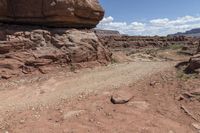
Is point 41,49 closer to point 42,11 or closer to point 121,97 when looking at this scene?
point 42,11

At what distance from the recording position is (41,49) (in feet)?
37.7

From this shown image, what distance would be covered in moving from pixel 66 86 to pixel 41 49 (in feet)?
8.30

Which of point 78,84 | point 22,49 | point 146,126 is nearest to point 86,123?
point 146,126

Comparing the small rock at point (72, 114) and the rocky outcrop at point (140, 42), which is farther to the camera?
the rocky outcrop at point (140, 42)

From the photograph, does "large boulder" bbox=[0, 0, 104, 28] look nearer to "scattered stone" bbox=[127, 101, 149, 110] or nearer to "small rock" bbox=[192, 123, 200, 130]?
"scattered stone" bbox=[127, 101, 149, 110]

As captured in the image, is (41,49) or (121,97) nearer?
(121,97)

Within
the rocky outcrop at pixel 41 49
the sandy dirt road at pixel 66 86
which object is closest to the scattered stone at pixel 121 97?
the sandy dirt road at pixel 66 86

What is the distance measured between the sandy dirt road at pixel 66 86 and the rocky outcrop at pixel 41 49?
0.88 meters

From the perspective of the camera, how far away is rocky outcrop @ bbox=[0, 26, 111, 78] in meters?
10.8

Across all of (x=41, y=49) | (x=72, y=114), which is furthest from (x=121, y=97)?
(x=41, y=49)

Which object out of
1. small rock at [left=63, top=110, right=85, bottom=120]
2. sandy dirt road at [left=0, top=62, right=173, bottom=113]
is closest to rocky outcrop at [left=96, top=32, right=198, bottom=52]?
sandy dirt road at [left=0, top=62, right=173, bottom=113]

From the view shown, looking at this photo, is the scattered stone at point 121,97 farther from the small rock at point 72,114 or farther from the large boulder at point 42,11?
the large boulder at point 42,11

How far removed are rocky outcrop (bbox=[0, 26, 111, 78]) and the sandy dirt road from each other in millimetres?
880

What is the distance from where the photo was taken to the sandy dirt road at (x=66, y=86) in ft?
27.2
